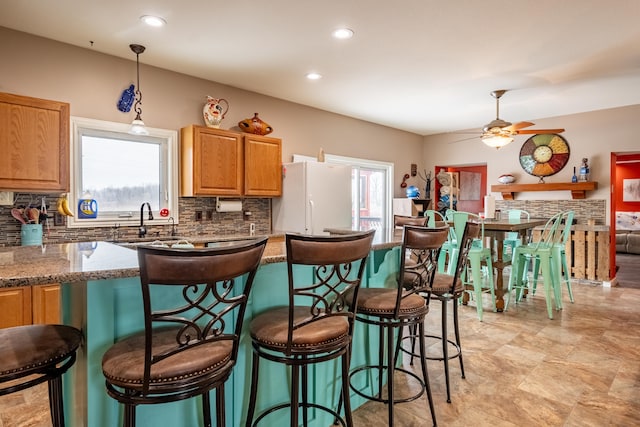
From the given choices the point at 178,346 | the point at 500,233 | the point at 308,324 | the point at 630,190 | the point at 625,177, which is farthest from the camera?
the point at 625,177

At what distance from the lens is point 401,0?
2.65 meters

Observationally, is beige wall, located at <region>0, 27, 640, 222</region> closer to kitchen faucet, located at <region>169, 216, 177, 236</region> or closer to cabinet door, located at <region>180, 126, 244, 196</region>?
cabinet door, located at <region>180, 126, 244, 196</region>

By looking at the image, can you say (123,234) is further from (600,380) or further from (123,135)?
(600,380)

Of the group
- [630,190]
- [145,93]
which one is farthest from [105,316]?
[630,190]

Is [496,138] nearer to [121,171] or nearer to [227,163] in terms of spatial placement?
[227,163]

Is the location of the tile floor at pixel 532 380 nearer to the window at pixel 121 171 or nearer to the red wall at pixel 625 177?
the window at pixel 121 171

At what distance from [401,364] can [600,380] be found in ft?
4.28

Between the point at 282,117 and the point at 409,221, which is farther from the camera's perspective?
the point at 282,117

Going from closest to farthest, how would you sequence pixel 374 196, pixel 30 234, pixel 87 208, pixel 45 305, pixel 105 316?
1. pixel 105 316
2. pixel 45 305
3. pixel 30 234
4. pixel 87 208
5. pixel 374 196

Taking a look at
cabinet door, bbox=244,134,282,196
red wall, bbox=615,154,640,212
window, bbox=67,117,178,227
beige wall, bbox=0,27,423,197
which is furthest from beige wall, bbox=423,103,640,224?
window, bbox=67,117,178,227

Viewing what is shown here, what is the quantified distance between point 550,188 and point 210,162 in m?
5.12

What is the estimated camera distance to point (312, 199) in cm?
456

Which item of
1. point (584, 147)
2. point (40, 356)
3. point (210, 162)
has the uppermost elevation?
point (584, 147)

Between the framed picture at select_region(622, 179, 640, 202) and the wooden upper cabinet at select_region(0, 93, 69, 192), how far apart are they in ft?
38.2
